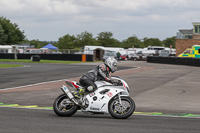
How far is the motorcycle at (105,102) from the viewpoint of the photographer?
9102 millimetres

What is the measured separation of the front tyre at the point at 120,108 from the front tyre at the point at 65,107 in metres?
0.93

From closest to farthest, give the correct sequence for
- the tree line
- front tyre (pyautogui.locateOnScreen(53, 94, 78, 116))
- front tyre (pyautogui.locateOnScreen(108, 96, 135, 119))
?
front tyre (pyautogui.locateOnScreen(108, 96, 135, 119))
front tyre (pyautogui.locateOnScreen(53, 94, 78, 116))
the tree line

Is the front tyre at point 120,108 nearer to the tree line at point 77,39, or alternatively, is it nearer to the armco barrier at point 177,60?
the armco barrier at point 177,60

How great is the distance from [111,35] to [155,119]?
157581 millimetres

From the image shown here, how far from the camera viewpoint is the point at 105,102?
9.17 m

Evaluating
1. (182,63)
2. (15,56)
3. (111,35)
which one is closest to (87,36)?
(111,35)

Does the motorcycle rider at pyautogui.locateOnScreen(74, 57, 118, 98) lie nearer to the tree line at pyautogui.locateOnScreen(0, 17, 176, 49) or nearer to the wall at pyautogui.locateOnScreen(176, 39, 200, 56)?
the wall at pyautogui.locateOnScreen(176, 39, 200, 56)

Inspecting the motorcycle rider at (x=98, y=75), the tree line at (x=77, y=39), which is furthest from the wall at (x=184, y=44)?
the motorcycle rider at (x=98, y=75)

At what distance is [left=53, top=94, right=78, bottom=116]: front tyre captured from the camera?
9445 mm

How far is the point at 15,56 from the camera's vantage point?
64.7 meters

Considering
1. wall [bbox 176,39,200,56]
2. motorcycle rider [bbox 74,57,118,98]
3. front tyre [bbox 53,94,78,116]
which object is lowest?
front tyre [bbox 53,94,78,116]

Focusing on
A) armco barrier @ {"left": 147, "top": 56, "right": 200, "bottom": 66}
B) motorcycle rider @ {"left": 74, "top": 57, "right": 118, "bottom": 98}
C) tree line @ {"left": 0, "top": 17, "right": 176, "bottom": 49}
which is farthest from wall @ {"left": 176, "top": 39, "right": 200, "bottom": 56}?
motorcycle rider @ {"left": 74, "top": 57, "right": 118, "bottom": 98}

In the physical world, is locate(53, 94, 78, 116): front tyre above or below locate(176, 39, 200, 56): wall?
below

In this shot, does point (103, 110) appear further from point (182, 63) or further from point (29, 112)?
point (182, 63)
